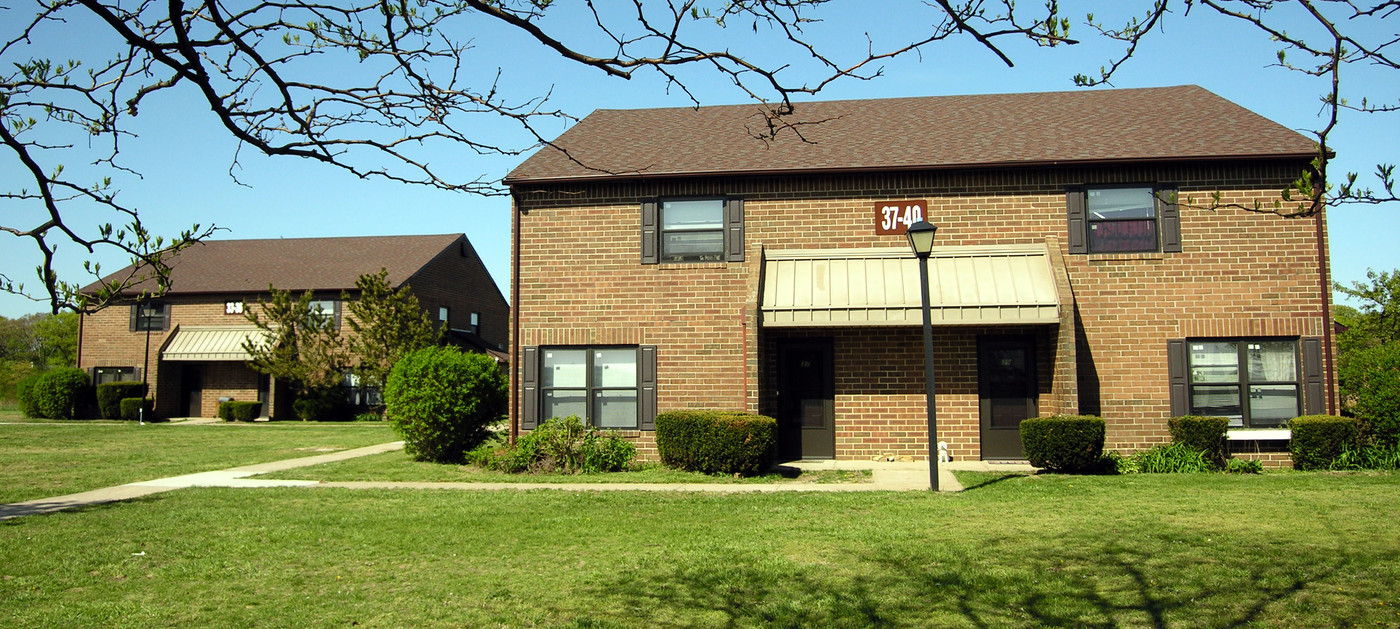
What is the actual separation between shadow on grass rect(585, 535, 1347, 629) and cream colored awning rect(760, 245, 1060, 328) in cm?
685

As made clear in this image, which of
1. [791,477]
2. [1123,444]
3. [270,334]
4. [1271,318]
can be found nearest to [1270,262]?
[1271,318]

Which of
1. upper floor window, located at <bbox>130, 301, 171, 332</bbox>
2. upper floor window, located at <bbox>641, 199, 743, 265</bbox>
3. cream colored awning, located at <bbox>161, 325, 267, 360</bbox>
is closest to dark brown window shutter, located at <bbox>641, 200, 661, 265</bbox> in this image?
upper floor window, located at <bbox>641, 199, 743, 265</bbox>

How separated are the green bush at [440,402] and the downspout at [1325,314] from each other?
546 inches

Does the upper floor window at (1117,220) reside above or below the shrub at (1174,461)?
above

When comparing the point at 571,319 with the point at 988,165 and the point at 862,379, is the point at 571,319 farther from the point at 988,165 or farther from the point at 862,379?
the point at 988,165

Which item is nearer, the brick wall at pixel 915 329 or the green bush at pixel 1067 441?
the green bush at pixel 1067 441

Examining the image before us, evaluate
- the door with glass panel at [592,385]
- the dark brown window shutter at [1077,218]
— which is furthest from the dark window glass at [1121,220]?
the door with glass panel at [592,385]

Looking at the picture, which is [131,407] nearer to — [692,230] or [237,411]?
[237,411]

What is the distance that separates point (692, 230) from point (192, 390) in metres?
29.0

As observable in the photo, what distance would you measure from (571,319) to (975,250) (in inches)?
274

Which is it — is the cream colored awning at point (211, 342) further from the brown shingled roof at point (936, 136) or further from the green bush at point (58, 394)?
the brown shingled roof at point (936, 136)

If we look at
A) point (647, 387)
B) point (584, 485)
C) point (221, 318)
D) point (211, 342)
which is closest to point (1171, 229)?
point (647, 387)

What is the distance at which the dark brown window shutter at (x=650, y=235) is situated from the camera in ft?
52.0

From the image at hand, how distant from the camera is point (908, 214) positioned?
1558 centimetres
